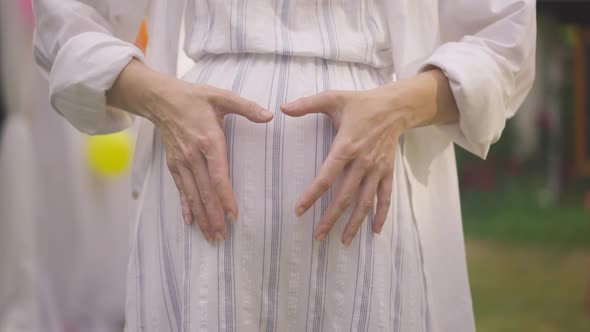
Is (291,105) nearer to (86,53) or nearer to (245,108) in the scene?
(245,108)

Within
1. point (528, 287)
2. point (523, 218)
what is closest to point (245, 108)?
point (528, 287)

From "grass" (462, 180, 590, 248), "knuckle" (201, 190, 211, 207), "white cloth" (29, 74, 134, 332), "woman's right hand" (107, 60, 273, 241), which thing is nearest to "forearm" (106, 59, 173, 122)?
"woman's right hand" (107, 60, 273, 241)

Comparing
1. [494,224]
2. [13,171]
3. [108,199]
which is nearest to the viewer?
[13,171]

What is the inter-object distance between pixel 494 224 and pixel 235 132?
4.23 meters

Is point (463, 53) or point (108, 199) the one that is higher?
point (463, 53)

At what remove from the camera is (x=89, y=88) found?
3.00 ft

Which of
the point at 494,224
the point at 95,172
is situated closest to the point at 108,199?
the point at 95,172

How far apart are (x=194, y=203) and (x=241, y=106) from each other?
0.12m

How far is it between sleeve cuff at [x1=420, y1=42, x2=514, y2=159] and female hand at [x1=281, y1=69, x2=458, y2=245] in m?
0.03

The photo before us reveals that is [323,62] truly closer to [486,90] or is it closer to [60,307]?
[486,90]

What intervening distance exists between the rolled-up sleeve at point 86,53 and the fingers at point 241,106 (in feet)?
0.42

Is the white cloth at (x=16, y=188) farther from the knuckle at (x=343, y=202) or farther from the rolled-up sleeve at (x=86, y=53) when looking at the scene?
the knuckle at (x=343, y=202)

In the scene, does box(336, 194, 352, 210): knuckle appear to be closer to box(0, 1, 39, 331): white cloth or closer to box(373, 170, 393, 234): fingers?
box(373, 170, 393, 234): fingers

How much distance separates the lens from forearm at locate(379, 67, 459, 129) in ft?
2.85
